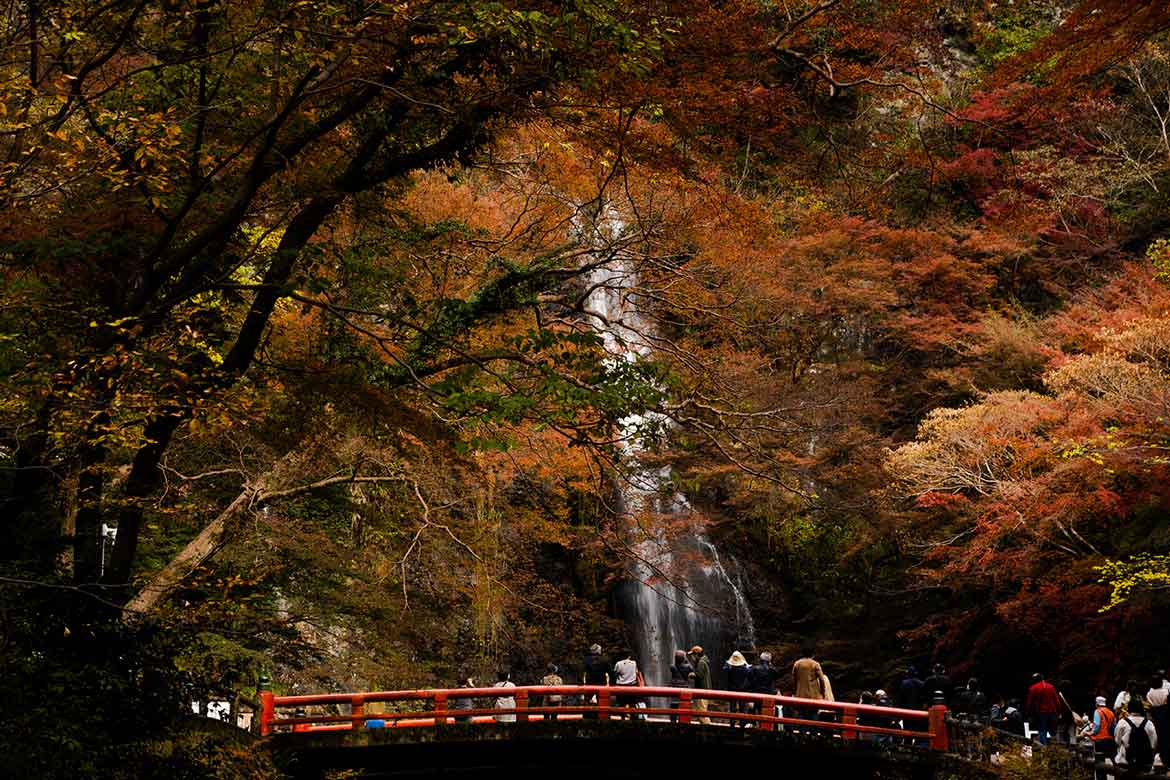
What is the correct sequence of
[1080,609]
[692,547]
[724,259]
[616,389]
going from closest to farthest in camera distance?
[616,389] → [1080,609] → [724,259] → [692,547]

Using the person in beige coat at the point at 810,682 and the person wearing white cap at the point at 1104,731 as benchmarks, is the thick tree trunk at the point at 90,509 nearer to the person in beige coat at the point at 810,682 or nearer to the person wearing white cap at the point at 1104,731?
the person in beige coat at the point at 810,682

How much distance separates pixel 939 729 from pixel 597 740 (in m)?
4.76

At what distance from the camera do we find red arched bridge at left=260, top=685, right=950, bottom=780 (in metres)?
13.9

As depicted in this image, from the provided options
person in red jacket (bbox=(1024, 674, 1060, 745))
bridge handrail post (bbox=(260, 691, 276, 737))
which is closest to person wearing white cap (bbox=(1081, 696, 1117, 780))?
person in red jacket (bbox=(1024, 674, 1060, 745))

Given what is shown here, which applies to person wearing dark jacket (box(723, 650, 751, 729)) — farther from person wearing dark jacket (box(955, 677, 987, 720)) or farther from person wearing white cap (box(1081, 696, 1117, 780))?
person wearing white cap (box(1081, 696, 1117, 780))

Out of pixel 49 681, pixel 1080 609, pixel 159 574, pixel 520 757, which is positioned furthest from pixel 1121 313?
pixel 49 681

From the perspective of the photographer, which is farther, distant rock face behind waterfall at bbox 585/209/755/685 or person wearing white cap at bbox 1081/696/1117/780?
distant rock face behind waterfall at bbox 585/209/755/685

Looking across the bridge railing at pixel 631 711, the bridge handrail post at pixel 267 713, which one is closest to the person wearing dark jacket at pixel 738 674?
the bridge railing at pixel 631 711

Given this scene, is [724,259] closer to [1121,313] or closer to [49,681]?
[1121,313]

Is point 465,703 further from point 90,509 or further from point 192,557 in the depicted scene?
point 90,509

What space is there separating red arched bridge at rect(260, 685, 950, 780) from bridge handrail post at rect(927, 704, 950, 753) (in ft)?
0.04

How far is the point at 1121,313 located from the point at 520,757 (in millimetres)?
12710

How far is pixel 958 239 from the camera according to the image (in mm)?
26078

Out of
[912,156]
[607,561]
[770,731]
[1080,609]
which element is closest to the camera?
[912,156]
